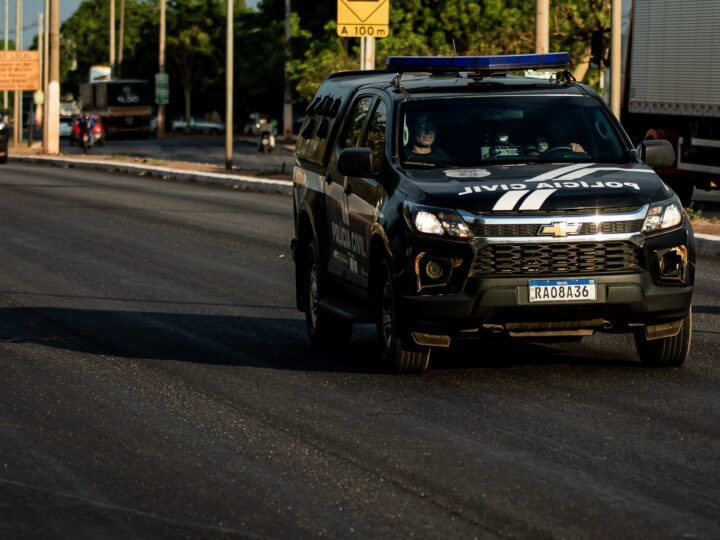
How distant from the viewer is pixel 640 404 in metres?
9.82

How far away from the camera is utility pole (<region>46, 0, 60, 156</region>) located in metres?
59.1

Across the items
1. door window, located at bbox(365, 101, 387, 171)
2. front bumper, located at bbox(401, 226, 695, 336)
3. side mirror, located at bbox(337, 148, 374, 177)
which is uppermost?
door window, located at bbox(365, 101, 387, 171)

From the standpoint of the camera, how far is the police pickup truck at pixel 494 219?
10.4 meters

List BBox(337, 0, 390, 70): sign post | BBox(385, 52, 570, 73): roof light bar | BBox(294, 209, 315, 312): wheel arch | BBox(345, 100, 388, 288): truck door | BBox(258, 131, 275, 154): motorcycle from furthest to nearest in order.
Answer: BBox(258, 131, 275, 154): motorcycle → BBox(337, 0, 390, 70): sign post → BBox(294, 209, 315, 312): wheel arch → BBox(385, 52, 570, 73): roof light bar → BBox(345, 100, 388, 288): truck door

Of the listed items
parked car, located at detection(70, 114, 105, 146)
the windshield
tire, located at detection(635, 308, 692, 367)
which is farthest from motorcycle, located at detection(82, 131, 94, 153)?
tire, located at detection(635, 308, 692, 367)

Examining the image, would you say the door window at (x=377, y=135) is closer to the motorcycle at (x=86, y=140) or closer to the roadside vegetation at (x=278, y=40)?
the roadside vegetation at (x=278, y=40)

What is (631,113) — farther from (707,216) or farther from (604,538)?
(604,538)

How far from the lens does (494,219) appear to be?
10.4 meters

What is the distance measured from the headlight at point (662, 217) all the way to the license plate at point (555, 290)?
0.56 m

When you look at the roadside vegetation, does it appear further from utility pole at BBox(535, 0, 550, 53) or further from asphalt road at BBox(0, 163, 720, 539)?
utility pole at BBox(535, 0, 550, 53)

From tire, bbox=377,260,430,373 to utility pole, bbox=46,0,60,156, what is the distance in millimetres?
48831

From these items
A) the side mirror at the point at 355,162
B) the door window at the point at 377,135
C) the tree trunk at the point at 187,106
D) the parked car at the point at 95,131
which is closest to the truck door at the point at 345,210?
the door window at the point at 377,135

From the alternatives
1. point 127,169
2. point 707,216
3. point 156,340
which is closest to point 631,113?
point 707,216

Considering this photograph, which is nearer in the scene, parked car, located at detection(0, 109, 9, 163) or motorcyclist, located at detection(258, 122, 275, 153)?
parked car, located at detection(0, 109, 9, 163)
